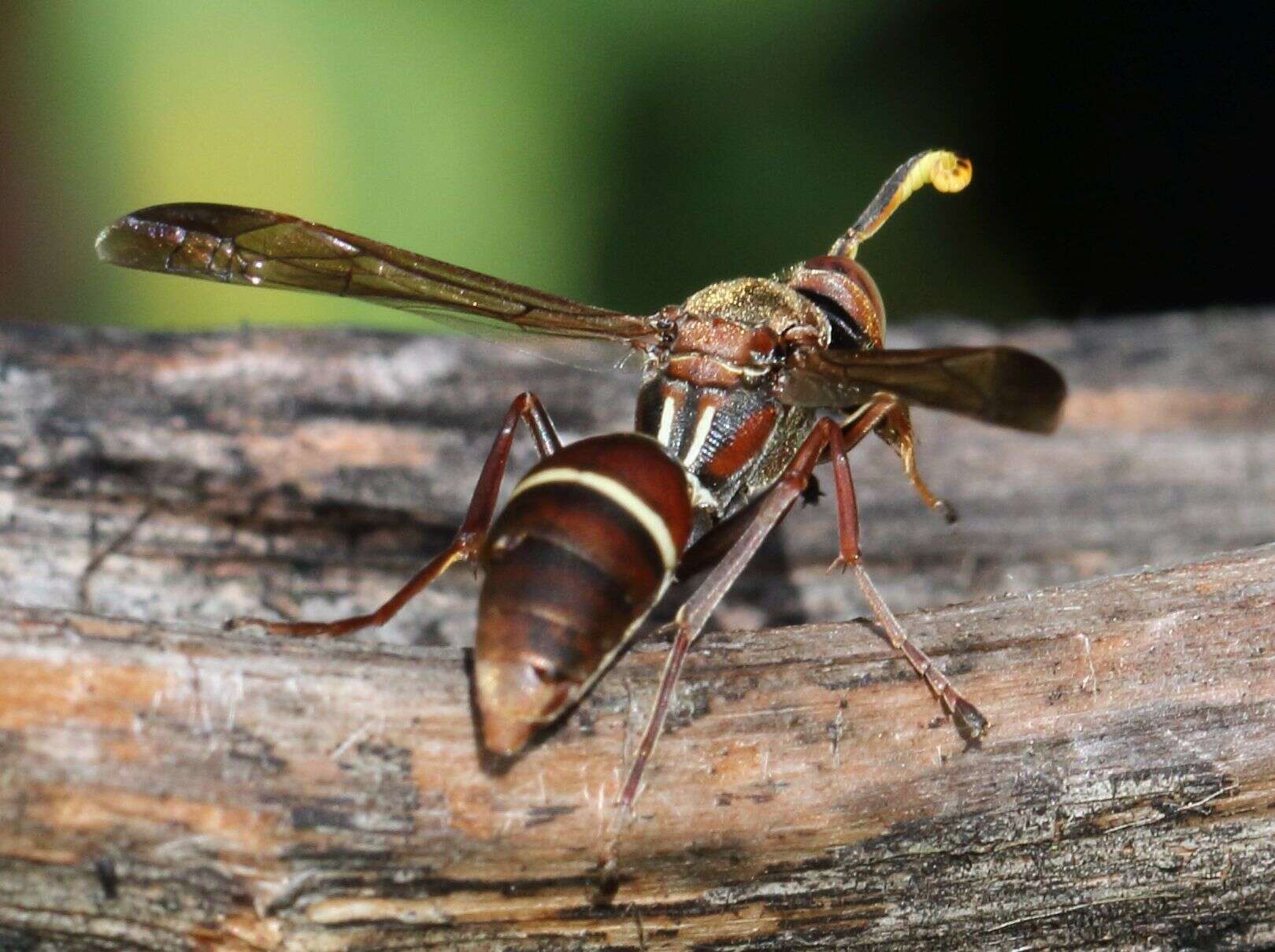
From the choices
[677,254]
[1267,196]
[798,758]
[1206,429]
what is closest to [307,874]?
[798,758]

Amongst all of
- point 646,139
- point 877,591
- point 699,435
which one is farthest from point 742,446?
point 646,139

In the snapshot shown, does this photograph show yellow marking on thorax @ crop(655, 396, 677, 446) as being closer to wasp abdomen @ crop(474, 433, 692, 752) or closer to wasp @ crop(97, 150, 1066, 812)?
wasp @ crop(97, 150, 1066, 812)

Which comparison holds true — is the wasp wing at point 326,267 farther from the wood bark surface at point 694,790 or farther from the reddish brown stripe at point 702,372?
the wood bark surface at point 694,790

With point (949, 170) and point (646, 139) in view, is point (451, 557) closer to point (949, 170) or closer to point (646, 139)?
point (949, 170)

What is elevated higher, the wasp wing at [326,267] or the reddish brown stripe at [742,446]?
the wasp wing at [326,267]

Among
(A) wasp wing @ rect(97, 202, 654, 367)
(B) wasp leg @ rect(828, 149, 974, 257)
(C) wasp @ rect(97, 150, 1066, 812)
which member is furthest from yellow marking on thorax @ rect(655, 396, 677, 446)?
(B) wasp leg @ rect(828, 149, 974, 257)

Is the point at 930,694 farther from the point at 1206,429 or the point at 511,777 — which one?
the point at 1206,429

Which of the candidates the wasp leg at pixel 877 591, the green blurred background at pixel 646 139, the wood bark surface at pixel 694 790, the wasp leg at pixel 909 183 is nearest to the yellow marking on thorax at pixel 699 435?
the wasp leg at pixel 877 591
